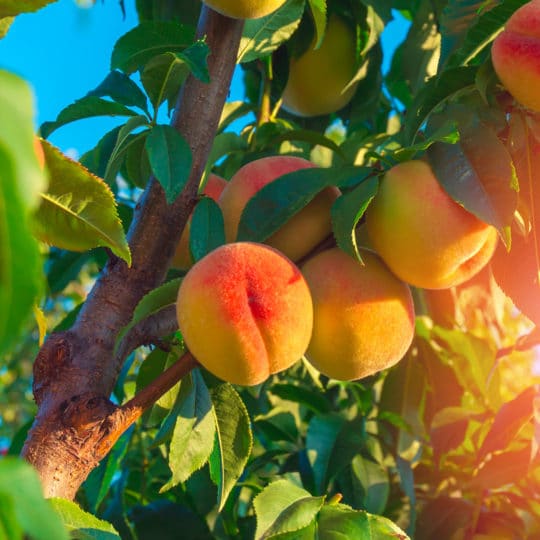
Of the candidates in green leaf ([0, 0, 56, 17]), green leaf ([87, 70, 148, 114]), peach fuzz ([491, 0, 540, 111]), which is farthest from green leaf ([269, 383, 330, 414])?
green leaf ([0, 0, 56, 17])

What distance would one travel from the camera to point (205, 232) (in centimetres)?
73

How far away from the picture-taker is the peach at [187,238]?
86 centimetres

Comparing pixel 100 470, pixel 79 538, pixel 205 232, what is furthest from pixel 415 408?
pixel 79 538

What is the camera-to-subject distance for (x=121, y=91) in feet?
2.86

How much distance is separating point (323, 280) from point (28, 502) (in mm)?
470

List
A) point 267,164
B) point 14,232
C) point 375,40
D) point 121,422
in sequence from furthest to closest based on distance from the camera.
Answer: point 375,40, point 267,164, point 121,422, point 14,232

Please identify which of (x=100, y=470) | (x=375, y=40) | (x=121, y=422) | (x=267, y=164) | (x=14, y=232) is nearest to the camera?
(x=14, y=232)

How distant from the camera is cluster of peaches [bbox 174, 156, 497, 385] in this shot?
599 mm

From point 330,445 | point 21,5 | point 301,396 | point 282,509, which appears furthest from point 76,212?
point 301,396

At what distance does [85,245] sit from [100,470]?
504mm

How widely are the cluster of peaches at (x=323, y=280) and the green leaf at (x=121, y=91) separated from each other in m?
0.16

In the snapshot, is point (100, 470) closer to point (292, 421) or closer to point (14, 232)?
point (292, 421)

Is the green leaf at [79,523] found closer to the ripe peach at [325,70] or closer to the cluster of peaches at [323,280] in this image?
the cluster of peaches at [323,280]

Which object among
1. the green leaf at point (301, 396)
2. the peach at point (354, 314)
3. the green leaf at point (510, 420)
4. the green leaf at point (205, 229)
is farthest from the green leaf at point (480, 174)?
the green leaf at point (301, 396)
